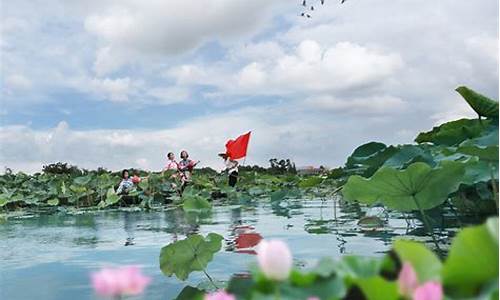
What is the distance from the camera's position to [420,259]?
484mm

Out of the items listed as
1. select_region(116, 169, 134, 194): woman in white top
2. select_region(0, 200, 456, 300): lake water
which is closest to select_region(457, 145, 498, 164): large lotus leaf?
select_region(0, 200, 456, 300): lake water

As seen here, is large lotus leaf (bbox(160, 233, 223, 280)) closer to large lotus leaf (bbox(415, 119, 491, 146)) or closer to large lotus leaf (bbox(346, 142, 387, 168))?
large lotus leaf (bbox(346, 142, 387, 168))

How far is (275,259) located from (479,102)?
1677 mm

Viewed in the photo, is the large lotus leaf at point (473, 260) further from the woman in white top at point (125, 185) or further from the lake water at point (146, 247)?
the woman in white top at point (125, 185)

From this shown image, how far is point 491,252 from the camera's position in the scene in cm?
45

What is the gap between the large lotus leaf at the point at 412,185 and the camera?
51.3 inches

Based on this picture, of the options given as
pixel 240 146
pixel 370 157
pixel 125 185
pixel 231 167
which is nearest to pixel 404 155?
pixel 370 157

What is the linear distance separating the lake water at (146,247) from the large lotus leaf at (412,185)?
47 centimetres

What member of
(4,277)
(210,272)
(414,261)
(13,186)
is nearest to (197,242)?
(210,272)

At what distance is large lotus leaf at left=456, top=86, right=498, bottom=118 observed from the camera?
1.86 meters

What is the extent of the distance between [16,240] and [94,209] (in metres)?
3.03

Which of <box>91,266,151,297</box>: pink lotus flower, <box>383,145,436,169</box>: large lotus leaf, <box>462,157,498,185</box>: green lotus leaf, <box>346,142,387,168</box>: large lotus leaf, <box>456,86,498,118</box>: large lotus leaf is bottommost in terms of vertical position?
<box>91,266,151,297</box>: pink lotus flower

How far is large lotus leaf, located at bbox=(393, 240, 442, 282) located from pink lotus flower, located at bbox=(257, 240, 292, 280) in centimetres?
13

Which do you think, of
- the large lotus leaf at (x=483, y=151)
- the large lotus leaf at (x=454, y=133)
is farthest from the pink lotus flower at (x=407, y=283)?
the large lotus leaf at (x=454, y=133)
